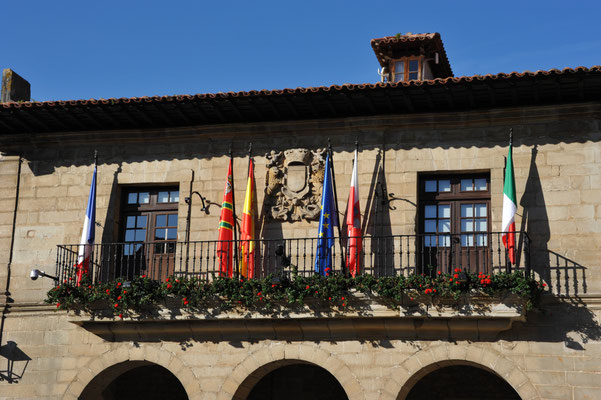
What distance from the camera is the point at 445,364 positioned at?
1520 centimetres

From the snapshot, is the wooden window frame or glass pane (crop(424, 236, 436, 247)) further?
the wooden window frame

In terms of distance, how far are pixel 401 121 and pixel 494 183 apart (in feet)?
5.70

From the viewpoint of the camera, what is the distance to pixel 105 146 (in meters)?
17.7

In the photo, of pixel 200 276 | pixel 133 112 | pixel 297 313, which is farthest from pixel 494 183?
pixel 133 112

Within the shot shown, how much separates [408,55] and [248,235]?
4.62 meters

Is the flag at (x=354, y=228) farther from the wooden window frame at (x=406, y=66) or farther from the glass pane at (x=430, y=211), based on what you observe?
the wooden window frame at (x=406, y=66)

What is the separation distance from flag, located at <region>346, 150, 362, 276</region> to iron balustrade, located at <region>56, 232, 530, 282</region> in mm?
130

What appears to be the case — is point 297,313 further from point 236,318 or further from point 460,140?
point 460,140

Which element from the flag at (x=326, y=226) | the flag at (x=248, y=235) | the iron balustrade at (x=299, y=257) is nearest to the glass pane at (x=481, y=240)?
the iron balustrade at (x=299, y=257)

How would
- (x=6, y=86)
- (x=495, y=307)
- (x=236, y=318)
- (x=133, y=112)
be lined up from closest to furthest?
(x=495, y=307), (x=236, y=318), (x=133, y=112), (x=6, y=86)

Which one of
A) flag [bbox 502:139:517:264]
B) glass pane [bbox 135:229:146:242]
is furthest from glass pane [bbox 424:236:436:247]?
glass pane [bbox 135:229:146:242]

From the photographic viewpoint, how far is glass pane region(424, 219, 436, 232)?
639 inches

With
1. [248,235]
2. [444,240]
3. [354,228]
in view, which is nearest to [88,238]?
[248,235]

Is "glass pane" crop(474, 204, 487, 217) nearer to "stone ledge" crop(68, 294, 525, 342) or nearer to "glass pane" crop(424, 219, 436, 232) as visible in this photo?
"glass pane" crop(424, 219, 436, 232)
